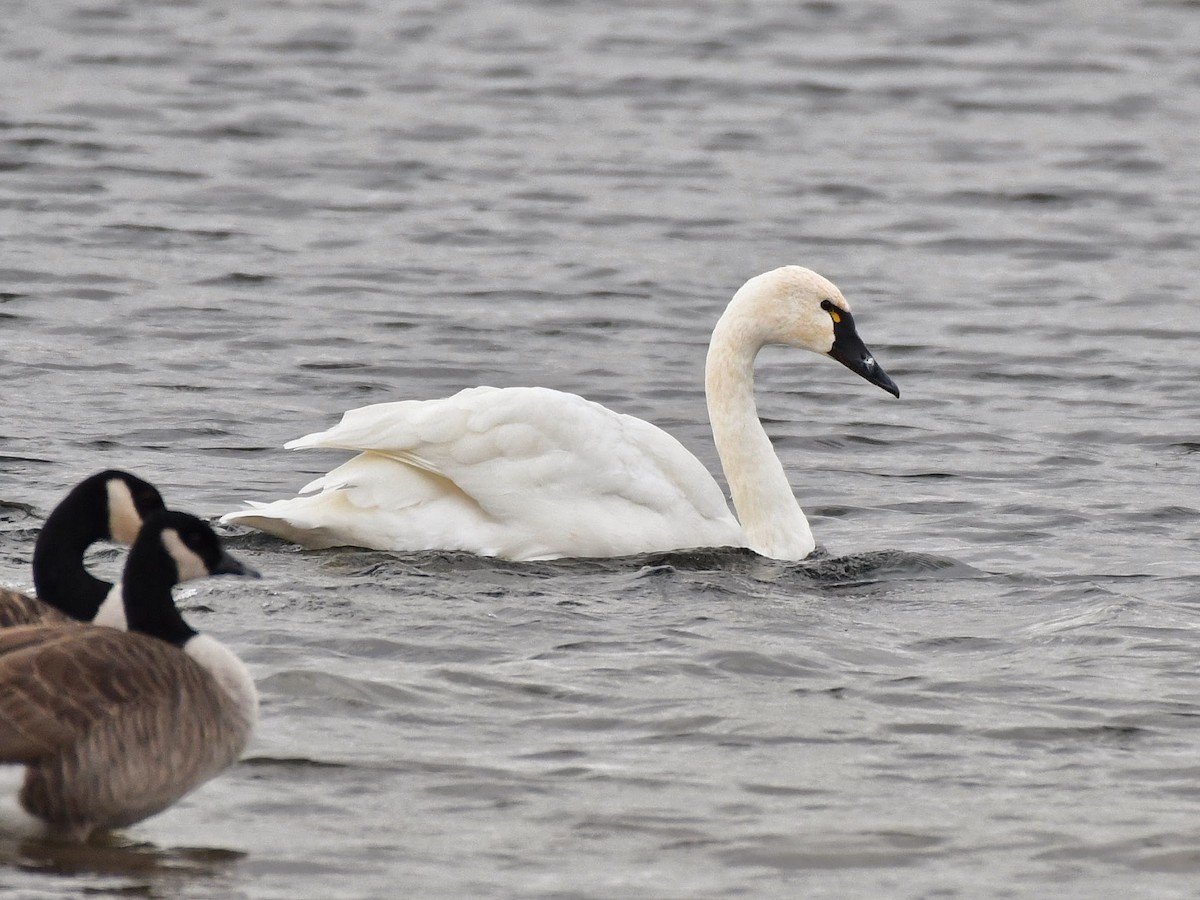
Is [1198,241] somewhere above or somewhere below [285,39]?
below

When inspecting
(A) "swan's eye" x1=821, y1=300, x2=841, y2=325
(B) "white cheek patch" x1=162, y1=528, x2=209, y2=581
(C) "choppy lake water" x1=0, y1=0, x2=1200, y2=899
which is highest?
(B) "white cheek patch" x1=162, y1=528, x2=209, y2=581

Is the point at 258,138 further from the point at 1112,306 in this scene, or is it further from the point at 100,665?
the point at 100,665

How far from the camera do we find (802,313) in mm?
9836

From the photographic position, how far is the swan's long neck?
9.51 metres

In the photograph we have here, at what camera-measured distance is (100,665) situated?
5.79 metres

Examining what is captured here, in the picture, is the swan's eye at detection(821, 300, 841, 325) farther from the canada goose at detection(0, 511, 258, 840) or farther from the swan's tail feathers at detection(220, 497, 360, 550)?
the canada goose at detection(0, 511, 258, 840)

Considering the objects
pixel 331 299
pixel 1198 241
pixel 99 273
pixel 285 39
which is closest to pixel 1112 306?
pixel 1198 241

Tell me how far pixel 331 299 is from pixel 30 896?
359 inches

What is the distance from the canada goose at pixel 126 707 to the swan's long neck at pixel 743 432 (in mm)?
3719

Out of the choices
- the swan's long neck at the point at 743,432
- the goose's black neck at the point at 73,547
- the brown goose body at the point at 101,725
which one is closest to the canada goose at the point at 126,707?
the brown goose body at the point at 101,725

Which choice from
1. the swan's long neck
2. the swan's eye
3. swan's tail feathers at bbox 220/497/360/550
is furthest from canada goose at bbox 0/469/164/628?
the swan's eye

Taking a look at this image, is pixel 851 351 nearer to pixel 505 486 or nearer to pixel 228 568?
pixel 505 486

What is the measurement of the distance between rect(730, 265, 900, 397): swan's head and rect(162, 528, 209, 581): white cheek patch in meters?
3.98

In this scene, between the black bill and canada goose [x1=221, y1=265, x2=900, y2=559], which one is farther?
the black bill
